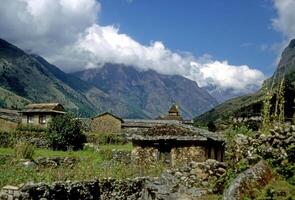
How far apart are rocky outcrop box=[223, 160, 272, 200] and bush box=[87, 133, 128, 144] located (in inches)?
2150

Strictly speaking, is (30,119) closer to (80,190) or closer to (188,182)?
(80,190)

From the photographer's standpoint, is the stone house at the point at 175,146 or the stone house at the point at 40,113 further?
the stone house at the point at 40,113

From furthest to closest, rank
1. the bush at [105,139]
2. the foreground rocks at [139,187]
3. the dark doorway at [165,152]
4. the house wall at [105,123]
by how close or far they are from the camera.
A: the house wall at [105,123], the bush at [105,139], the dark doorway at [165,152], the foreground rocks at [139,187]

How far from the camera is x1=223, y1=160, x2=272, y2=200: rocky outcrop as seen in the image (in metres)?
10.5

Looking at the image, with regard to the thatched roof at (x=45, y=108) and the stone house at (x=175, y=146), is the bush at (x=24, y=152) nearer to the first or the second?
the stone house at (x=175, y=146)

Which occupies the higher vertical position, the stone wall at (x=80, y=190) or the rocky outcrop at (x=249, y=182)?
the rocky outcrop at (x=249, y=182)

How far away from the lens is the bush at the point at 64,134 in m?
58.8

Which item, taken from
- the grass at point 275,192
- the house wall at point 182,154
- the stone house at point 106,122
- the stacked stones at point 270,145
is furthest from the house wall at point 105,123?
the grass at point 275,192

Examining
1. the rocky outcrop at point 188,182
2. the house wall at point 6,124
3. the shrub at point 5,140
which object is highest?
the house wall at point 6,124

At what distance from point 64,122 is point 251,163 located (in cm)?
4836

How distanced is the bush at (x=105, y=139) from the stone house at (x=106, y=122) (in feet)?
88.8

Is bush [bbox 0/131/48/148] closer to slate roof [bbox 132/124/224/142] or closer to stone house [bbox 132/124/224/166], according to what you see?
stone house [bbox 132/124/224/166]

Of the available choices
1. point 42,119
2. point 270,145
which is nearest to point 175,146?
point 270,145

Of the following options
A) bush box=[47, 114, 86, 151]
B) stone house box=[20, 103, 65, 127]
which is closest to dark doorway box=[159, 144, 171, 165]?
bush box=[47, 114, 86, 151]
